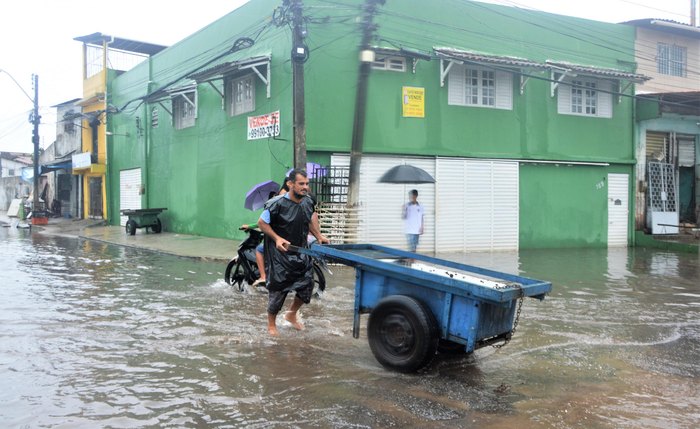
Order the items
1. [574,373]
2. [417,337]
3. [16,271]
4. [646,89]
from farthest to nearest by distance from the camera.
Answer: [646,89], [16,271], [574,373], [417,337]

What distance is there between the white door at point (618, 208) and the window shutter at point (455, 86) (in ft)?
19.9

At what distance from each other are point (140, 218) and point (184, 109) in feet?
14.0

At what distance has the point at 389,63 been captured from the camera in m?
15.5

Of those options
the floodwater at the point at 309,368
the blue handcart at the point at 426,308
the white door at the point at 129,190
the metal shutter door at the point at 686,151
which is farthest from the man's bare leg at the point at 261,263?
the white door at the point at 129,190

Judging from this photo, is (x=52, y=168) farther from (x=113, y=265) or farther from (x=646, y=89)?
(x=646, y=89)

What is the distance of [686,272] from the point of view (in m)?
12.2

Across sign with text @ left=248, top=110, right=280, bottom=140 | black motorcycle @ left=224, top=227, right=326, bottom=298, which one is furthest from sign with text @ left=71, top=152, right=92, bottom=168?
black motorcycle @ left=224, top=227, right=326, bottom=298

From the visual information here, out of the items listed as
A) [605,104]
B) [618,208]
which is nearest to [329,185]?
[605,104]

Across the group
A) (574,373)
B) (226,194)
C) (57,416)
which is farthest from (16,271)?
(574,373)

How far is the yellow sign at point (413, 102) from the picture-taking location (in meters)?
15.6

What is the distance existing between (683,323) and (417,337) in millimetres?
4421

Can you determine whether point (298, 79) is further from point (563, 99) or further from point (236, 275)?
point (563, 99)

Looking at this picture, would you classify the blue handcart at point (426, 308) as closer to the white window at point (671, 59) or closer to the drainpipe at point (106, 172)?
the white window at point (671, 59)

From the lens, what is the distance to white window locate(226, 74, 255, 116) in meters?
16.9
